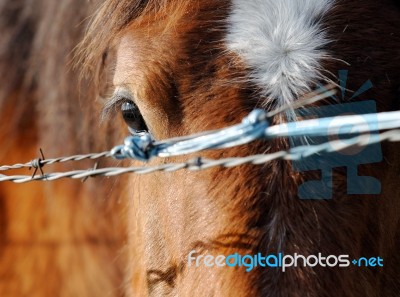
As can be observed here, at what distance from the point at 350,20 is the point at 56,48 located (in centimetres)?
169

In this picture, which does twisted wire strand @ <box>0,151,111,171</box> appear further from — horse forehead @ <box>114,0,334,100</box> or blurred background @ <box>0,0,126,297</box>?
blurred background @ <box>0,0,126,297</box>

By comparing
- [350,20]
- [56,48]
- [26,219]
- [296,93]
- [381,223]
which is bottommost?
[381,223]

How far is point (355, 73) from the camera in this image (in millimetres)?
1643

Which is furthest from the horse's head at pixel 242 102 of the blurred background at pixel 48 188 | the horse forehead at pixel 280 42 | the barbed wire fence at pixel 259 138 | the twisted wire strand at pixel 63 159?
the blurred background at pixel 48 188

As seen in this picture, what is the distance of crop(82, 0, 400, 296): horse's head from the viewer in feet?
5.01

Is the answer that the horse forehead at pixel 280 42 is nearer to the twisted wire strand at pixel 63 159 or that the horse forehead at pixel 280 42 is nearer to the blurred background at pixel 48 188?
the twisted wire strand at pixel 63 159

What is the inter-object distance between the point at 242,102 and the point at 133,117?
1.43 feet

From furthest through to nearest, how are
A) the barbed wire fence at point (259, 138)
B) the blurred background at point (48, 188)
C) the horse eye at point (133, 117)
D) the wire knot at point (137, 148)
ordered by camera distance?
1. the blurred background at point (48, 188)
2. the horse eye at point (133, 117)
3. the wire knot at point (137, 148)
4. the barbed wire fence at point (259, 138)

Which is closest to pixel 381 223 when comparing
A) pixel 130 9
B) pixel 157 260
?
pixel 157 260

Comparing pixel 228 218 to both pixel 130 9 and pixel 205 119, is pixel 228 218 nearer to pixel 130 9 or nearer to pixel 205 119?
pixel 205 119

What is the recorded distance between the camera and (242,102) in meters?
1.63

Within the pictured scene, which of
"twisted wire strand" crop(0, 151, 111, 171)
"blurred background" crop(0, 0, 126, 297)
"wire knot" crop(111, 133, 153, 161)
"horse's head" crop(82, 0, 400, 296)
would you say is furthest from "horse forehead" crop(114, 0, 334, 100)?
"blurred background" crop(0, 0, 126, 297)

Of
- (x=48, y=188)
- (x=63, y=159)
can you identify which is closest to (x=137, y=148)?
(x=63, y=159)

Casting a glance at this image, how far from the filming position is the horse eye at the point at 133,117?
75.0 inches
